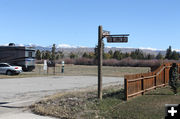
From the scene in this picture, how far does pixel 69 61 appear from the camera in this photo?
95.1 meters

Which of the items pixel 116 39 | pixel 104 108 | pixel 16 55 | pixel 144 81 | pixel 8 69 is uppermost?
pixel 116 39

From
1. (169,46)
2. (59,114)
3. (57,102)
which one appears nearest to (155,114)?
(59,114)

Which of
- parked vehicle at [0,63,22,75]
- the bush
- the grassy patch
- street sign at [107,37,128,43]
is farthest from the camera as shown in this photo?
the bush

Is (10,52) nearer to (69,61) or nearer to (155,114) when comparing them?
(155,114)

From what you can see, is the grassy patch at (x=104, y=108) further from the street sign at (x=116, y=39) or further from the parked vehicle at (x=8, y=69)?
the parked vehicle at (x=8, y=69)

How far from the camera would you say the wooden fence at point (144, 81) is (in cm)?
1176

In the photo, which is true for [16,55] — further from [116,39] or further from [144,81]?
[116,39]

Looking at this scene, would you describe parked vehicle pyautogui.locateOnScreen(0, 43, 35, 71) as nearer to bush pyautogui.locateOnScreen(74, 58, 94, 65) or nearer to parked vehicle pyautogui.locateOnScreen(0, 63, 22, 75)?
parked vehicle pyautogui.locateOnScreen(0, 63, 22, 75)

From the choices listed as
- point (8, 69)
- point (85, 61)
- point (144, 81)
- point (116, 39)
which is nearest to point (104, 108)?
point (116, 39)

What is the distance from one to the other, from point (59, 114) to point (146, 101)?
4048 mm

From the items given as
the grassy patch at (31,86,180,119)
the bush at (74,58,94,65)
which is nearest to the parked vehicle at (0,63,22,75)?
the grassy patch at (31,86,180,119)

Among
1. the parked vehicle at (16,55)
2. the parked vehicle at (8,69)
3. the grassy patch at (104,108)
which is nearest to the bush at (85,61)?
the parked vehicle at (16,55)

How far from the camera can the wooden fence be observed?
11.8 m

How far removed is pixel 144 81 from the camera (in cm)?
1384
